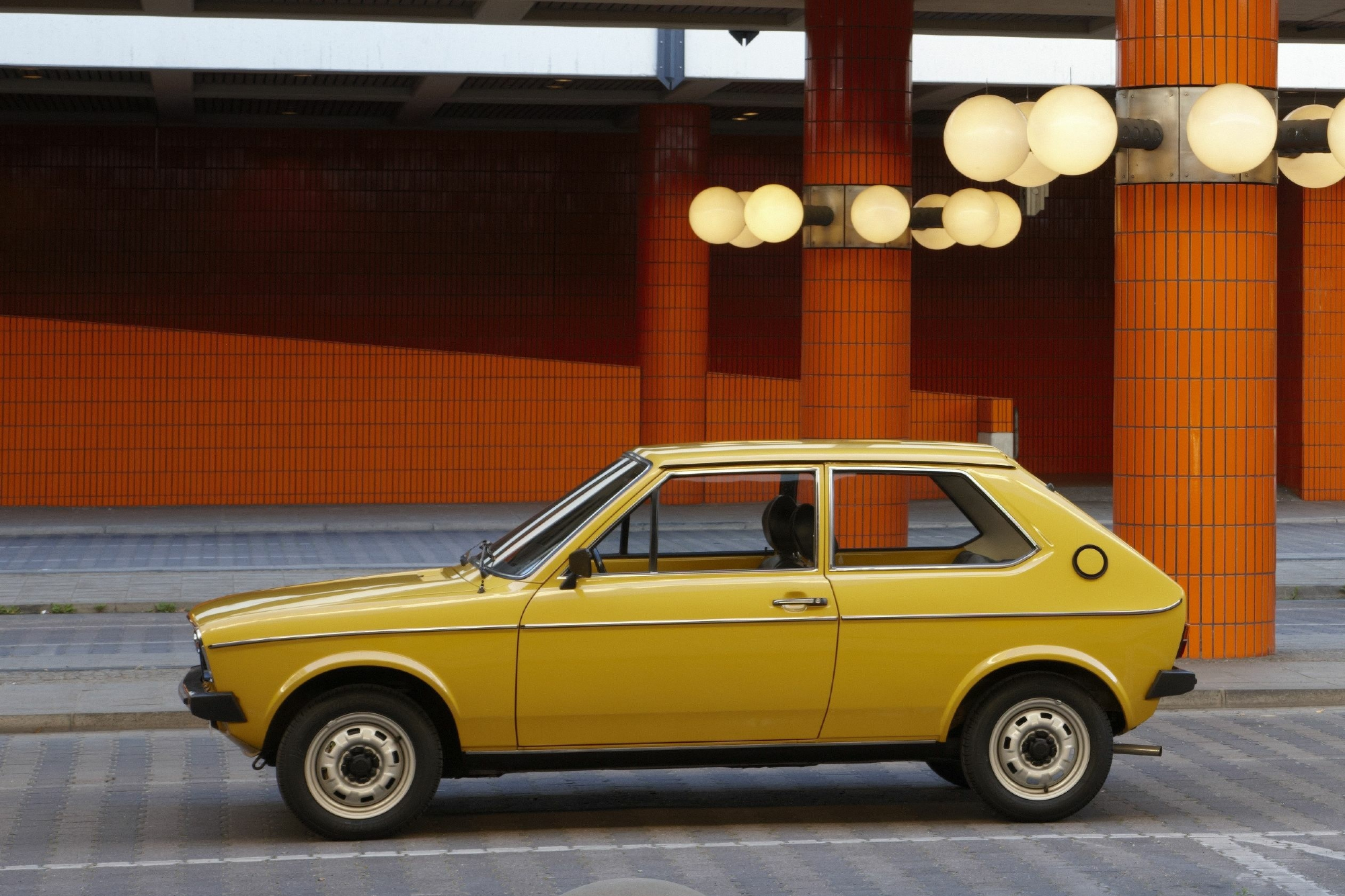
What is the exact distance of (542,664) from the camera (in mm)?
7344

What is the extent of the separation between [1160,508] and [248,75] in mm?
12740

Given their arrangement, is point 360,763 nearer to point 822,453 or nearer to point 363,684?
point 363,684

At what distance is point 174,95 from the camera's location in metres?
21.4

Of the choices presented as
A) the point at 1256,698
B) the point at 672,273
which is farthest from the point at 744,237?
the point at 1256,698

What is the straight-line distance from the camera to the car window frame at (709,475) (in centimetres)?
755

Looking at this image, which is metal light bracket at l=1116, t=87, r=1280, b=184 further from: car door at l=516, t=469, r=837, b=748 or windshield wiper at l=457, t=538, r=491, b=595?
windshield wiper at l=457, t=538, r=491, b=595

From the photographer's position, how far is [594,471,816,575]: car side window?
25.0ft

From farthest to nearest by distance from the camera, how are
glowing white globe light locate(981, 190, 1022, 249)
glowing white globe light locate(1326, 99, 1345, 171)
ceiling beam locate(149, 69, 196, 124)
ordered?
1. ceiling beam locate(149, 69, 196, 124)
2. glowing white globe light locate(981, 190, 1022, 249)
3. glowing white globe light locate(1326, 99, 1345, 171)

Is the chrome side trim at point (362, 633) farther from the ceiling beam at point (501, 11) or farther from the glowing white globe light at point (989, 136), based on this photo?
the ceiling beam at point (501, 11)

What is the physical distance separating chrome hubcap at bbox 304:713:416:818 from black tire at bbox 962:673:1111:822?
2283 mm

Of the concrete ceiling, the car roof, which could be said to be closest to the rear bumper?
the car roof

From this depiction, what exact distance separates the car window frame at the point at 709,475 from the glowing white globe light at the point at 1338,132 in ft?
16.5

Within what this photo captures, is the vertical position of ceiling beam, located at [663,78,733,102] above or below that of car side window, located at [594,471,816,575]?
above

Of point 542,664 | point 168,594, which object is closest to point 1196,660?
point 542,664
